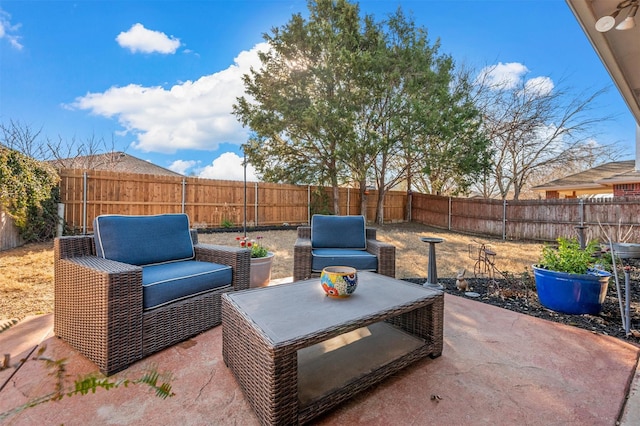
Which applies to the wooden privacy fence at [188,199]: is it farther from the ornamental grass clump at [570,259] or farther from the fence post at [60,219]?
the ornamental grass clump at [570,259]

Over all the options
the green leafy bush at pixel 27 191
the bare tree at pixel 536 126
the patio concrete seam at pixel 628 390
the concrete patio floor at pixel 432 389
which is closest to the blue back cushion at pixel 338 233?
the concrete patio floor at pixel 432 389

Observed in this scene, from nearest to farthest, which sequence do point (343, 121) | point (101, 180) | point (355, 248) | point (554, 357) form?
point (554, 357) < point (355, 248) < point (101, 180) < point (343, 121)

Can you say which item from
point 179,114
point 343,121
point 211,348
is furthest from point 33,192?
point 343,121

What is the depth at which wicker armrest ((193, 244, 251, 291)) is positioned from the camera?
7.89ft

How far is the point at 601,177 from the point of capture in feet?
32.3

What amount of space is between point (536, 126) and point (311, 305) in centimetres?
1326

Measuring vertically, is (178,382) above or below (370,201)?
below

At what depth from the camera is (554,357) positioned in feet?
6.22

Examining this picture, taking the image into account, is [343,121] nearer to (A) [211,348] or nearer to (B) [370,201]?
(B) [370,201]

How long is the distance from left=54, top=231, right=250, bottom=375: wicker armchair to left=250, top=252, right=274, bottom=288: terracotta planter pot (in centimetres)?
89

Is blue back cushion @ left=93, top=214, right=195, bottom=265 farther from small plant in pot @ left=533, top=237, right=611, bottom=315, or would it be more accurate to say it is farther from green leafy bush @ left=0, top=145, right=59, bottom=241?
green leafy bush @ left=0, top=145, right=59, bottom=241

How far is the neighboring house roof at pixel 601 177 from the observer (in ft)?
29.5

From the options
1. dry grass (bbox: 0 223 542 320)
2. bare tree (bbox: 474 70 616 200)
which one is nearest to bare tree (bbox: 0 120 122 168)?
dry grass (bbox: 0 223 542 320)

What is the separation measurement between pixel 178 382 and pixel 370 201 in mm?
10794
